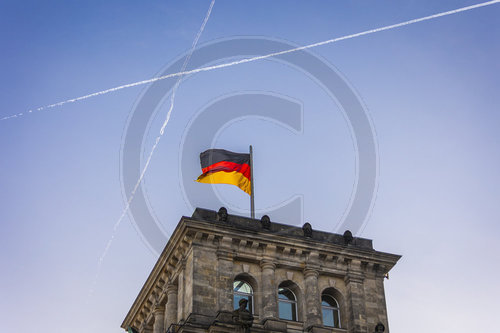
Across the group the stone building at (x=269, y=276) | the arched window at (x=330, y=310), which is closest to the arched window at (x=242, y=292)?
the stone building at (x=269, y=276)

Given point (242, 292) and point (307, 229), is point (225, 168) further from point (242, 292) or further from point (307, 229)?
point (242, 292)

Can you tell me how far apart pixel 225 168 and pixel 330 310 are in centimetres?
1103

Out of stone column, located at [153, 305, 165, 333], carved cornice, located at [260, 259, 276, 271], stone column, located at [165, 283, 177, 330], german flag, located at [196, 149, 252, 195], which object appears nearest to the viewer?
carved cornice, located at [260, 259, 276, 271]

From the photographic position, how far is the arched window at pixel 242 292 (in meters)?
44.7

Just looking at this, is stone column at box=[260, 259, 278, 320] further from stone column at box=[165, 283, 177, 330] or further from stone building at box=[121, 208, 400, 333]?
stone column at box=[165, 283, 177, 330]

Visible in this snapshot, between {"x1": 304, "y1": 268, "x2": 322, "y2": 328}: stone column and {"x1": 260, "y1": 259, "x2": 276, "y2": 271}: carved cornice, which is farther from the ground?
{"x1": 260, "y1": 259, "x2": 276, "y2": 271}: carved cornice

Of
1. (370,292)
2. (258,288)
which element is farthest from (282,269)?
(370,292)

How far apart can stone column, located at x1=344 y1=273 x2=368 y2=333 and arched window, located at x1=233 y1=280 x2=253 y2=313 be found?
222 inches

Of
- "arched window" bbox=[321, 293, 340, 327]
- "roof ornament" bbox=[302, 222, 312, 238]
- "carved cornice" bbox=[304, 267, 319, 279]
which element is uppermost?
"roof ornament" bbox=[302, 222, 312, 238]

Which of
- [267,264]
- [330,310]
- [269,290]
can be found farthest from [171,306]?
[330,310]

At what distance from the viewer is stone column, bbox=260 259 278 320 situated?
44.2 meters

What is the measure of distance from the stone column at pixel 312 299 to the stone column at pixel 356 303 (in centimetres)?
189

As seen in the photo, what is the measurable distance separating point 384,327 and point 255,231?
351 inches

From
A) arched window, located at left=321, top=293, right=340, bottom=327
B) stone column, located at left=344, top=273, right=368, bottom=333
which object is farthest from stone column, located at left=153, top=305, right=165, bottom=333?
stone column, located at left=344, top=273, right=368, bottom=333
